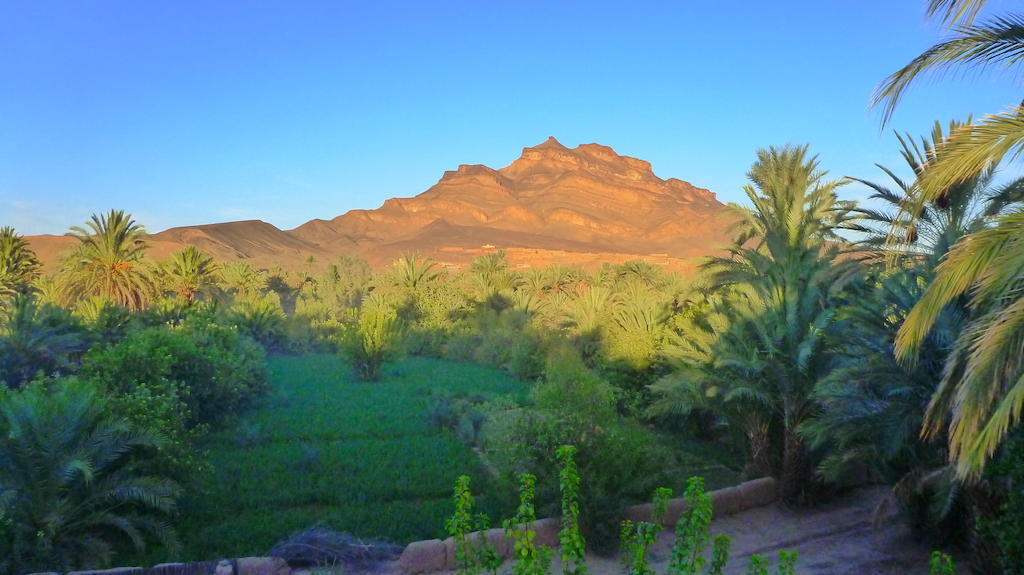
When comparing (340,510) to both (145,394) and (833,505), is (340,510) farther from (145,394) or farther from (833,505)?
(833,505)

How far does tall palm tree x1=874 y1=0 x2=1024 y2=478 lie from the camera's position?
4.41 m

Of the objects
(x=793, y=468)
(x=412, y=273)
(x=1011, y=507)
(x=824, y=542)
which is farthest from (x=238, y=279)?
(x=1011, y=507)

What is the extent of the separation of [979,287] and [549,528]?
473 centimetres

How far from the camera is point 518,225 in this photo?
143750 mm

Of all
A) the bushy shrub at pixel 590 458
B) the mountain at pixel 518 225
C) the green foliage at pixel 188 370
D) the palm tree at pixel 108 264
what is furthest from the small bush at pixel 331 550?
the mountain at pixel 518 225

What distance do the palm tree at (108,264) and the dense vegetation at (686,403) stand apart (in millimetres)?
5101

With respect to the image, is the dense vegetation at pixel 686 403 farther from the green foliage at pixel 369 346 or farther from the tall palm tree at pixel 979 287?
the green foliage at pixel 369 346

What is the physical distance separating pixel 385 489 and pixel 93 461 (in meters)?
3.50

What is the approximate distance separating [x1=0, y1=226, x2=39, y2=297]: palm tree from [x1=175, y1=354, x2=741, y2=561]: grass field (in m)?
15.7

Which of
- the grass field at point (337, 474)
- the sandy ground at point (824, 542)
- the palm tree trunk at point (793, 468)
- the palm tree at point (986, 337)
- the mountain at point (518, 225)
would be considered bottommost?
the sandy ground at point (824, 542)

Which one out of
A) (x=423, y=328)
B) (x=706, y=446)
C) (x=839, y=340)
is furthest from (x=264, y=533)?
(x=423, y=328)

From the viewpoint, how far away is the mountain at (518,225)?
104m

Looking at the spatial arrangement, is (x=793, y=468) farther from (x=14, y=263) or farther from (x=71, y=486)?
(x=14, y=263)

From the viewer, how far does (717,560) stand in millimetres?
3668
